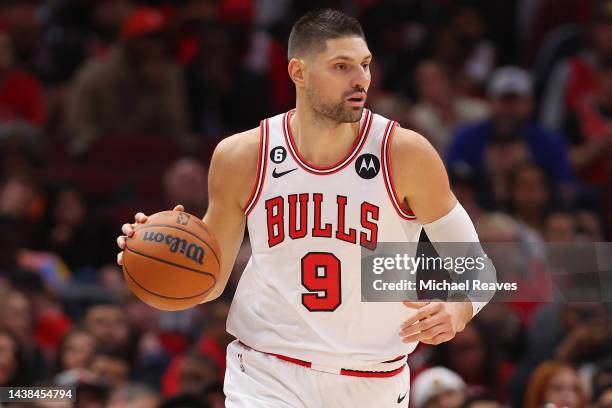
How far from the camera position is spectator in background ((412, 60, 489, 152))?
12.1 m

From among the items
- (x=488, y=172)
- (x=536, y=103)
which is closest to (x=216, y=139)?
(x=488, y=172)

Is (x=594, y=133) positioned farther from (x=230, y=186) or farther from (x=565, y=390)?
(x=230, y=186)

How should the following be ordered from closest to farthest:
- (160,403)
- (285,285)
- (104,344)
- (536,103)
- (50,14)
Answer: (285,285) < (160,403) < (104,344) < (536,103) < (50,14)

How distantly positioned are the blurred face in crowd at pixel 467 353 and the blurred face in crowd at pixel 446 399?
765 millimetres

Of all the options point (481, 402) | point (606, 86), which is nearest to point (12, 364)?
point (481, 402)

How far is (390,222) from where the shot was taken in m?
6.06

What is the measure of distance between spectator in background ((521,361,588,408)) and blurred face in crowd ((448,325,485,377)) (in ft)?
1.98

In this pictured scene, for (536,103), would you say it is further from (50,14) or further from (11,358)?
(11,358)

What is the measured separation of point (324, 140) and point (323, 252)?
0.53 meters

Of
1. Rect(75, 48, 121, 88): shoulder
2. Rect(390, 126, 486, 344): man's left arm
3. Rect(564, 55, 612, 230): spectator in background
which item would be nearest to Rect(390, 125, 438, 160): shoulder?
Rect(390, 126, 486, 344): man's left arm

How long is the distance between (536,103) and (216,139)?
330 cm

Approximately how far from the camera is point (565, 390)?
8344mm

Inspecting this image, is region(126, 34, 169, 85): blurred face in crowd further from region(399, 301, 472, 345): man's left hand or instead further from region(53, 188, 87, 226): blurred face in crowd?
region(399, 301, 472, 345): man's left hand

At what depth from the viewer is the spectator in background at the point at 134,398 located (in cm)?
823
